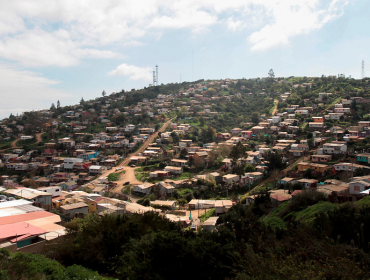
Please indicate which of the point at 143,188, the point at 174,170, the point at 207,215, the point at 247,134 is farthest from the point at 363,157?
the point at 143,188

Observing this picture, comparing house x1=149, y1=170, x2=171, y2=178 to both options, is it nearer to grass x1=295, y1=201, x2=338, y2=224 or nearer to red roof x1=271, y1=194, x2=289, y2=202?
red roof x1=271, y1=194, x2=289, y2=202

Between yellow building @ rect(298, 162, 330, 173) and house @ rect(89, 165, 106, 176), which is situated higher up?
yellow building @ rect(298, 162, 330, 173)

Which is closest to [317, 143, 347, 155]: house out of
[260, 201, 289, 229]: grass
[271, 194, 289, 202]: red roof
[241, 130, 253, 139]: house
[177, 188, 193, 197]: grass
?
[271, 194, 289, 202]: red roof

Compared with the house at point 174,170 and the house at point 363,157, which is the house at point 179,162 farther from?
the house at point 363,157

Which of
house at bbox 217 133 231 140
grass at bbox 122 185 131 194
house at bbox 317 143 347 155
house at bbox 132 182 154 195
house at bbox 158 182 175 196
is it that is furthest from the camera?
house at bbox 217 133 231 140

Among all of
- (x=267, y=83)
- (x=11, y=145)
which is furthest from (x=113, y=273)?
(x=267, y=83)

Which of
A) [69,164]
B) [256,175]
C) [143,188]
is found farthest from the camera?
[69,164]

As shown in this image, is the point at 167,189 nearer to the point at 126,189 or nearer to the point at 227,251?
the point at 126,189

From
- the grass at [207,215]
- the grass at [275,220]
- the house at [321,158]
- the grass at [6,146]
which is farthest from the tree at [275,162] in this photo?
the grass at [6,146]
